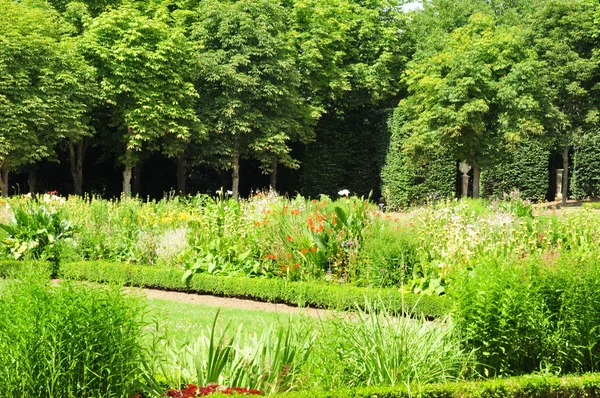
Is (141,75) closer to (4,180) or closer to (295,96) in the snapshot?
(4,180)

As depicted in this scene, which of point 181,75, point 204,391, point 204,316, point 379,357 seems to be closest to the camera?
point 204,391

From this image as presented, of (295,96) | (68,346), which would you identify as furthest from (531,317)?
(295,96)

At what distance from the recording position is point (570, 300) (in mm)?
4965

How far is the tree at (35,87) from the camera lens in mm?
20453

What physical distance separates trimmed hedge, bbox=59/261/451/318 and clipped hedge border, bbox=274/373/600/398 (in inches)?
115

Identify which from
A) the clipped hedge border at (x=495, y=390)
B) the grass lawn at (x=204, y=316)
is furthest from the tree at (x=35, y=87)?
the clipped hedge border at (x=495, y=390)

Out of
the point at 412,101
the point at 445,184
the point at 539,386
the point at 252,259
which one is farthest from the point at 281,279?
the point at 445,184

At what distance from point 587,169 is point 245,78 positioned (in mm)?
16086

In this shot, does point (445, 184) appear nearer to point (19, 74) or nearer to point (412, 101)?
point (412, 101)

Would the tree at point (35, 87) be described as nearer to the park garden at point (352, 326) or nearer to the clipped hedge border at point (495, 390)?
the park garden at point (352, 326)

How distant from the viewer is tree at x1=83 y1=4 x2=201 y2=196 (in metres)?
22.3

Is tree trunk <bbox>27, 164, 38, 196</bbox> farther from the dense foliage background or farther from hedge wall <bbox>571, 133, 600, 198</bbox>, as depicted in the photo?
hedge wall <bbox>571, 133, 600, 198</bbox>

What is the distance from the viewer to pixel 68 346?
344 cm

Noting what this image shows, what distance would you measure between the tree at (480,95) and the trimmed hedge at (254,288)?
1409 cm
